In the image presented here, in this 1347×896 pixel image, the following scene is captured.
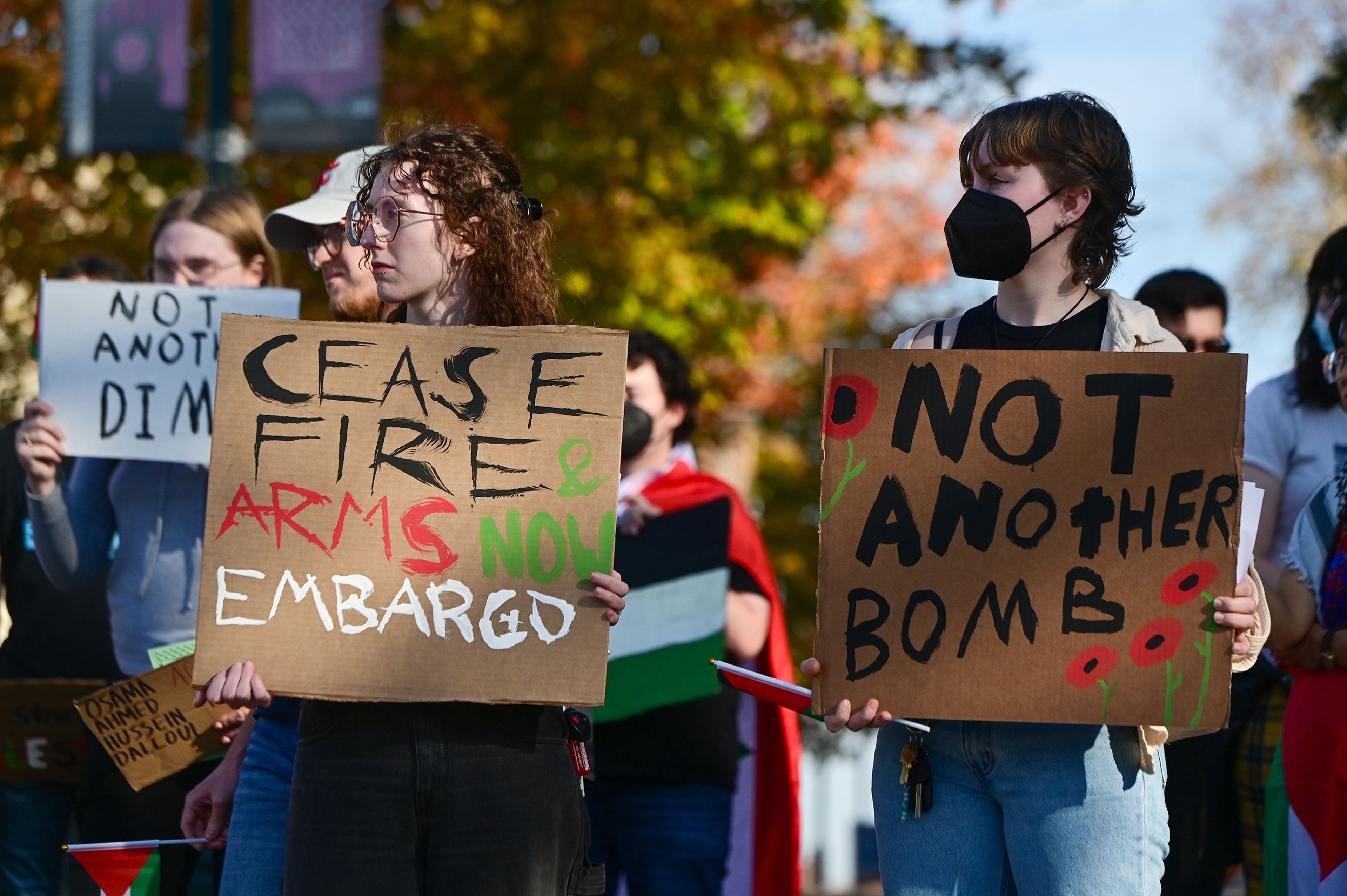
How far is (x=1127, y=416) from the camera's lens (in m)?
2.70

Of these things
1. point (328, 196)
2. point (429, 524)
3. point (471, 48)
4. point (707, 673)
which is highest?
point (471, 48)

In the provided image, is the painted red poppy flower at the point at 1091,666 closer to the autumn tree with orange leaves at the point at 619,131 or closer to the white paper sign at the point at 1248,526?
the white paper sign at the point at 1248,526

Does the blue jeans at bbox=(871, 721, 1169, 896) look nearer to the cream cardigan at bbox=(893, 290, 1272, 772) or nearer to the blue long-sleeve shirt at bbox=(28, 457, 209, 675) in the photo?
the cream cardigan at bbox=(893, 290, 1272, 772)

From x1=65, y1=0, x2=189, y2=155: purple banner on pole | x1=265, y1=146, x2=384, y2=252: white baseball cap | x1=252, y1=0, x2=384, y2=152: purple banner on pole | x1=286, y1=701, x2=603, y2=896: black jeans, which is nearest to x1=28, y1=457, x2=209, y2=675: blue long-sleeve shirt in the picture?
x1=265, y1=146, x2=384, y2=252: white baseball cap

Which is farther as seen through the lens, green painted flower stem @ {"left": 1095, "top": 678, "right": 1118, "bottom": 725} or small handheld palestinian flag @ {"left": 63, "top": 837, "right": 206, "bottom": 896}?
small handheld palestinian flag @ {"left": 63, "top": 837, "right": 206, "bottom": 896}

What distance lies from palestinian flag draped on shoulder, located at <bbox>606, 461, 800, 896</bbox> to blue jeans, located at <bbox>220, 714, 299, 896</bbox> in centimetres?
151

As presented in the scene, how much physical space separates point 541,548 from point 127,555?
1.54 m

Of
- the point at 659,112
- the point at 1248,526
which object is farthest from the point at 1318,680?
the point at 659,112

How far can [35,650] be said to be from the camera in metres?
4.44

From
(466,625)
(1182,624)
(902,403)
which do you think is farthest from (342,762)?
(1182,624)

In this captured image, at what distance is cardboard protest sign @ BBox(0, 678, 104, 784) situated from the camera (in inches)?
158

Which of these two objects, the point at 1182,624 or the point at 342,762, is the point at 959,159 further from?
the point at 342,762

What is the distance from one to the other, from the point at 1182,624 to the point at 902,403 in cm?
60

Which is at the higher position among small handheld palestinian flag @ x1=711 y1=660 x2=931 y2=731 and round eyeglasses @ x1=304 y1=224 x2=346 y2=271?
round eyeglasses @ x1=304 y1=224 x2=346 y2=271
